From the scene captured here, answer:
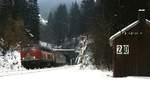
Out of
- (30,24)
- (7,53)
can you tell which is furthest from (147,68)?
(30,24)

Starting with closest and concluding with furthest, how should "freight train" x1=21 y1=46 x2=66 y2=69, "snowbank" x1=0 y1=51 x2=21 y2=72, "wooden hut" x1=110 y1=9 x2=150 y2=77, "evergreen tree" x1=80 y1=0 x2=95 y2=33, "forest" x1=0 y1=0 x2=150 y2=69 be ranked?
1. "wooden hut" x1=110 y1=9 x2=150 y2=77
2. "forest" x1=0 y1=0 x2=150 y2=69
3. "snowbank" x1=0 y1=51 x2=21 y2=72
4. "freight train" x1=21 y1=46 x2=66 y2=69
5. "evergreen tree" x1=80 y1=0 x2=95 y2=33

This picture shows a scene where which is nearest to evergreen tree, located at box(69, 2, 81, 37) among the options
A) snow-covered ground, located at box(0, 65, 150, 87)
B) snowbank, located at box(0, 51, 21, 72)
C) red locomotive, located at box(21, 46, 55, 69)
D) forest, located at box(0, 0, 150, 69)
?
forest, located at box(0, 0, 150, 69)

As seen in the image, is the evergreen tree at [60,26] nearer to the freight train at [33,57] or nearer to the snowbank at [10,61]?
the snowbank at [10,61]

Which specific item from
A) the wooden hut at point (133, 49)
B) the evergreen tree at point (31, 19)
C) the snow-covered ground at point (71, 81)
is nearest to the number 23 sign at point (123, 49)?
the wooden hut at point (133, 49)

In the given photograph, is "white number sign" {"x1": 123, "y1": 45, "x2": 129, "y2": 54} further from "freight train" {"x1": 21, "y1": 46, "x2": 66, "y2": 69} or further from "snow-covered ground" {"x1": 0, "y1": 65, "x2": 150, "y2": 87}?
"freight train" {"x1": 21, "y1": 46, "x2": 66, "y2": 69}

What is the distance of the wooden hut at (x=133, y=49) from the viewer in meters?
36.4

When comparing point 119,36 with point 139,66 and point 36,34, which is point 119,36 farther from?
point 36,34

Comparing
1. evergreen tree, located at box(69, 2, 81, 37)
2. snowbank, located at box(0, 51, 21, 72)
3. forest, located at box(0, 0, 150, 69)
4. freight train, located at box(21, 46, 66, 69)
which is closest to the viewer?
forest, located at box(0, 0, 150, 69)

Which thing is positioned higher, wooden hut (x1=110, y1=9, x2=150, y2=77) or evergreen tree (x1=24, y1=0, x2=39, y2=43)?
evergreen tree (x1=24, y1=0, x2=39, y2=43)

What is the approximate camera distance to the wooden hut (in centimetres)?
3637

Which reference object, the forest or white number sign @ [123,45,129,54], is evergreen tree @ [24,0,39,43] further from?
white number sign @ [123,45,129,54]

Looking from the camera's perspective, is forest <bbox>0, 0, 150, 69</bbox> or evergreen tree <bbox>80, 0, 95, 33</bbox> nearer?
forest <bbox>0, 0, 150, 69</bbox>

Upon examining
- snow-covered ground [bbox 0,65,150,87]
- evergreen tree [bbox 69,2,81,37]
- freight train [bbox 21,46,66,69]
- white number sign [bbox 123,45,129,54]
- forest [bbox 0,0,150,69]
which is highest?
evergreen tree [bbox 69,2,81,37]

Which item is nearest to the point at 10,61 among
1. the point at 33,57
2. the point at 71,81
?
the point at 33,57
